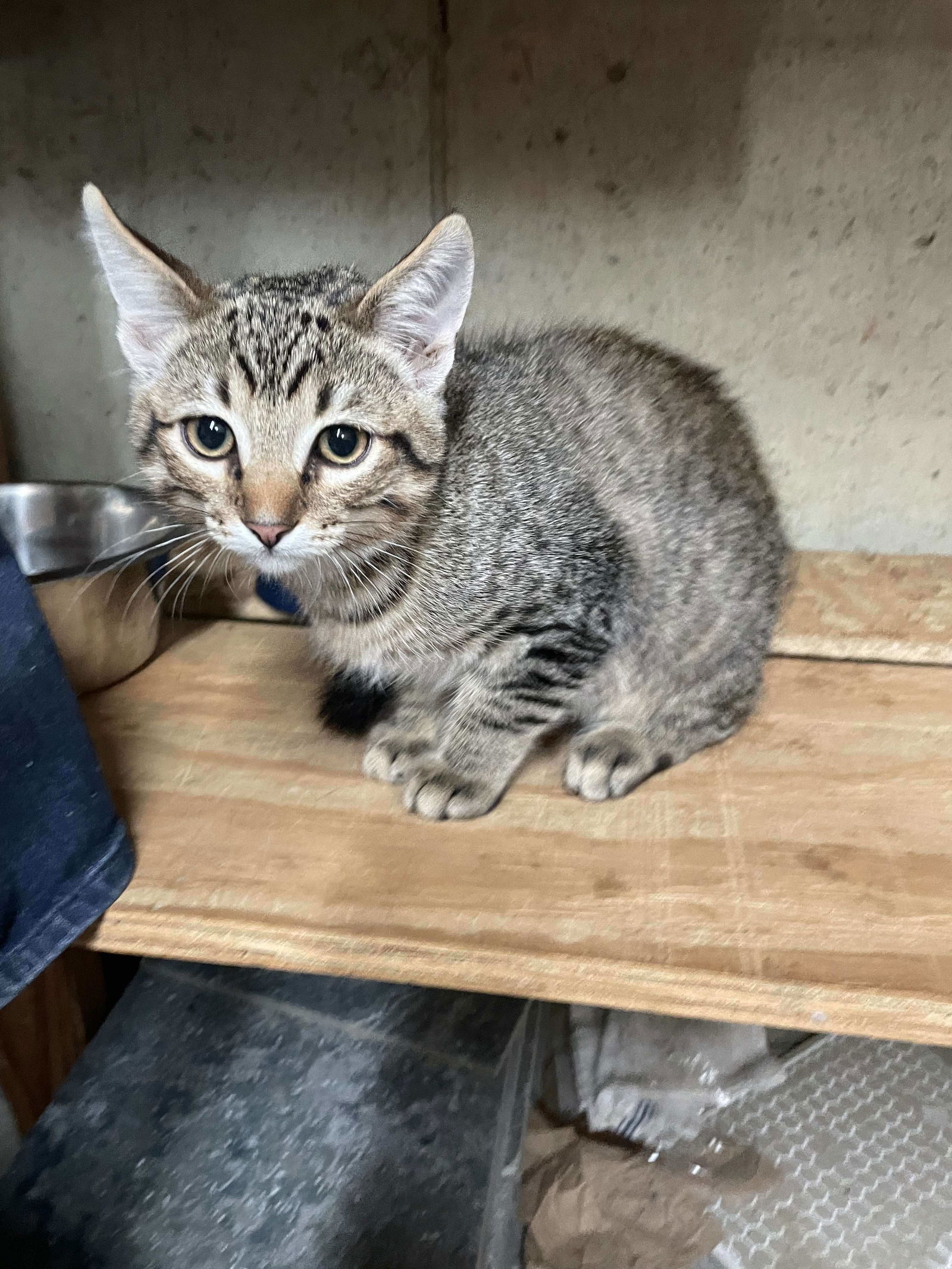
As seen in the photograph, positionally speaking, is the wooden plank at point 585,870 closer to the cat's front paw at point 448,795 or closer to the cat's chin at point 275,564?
the cat's front paw at point 448,795

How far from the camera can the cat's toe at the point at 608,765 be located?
900 mm

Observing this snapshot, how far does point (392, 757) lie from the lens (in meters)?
0.95

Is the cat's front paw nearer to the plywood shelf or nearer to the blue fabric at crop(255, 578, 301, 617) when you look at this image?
the plywood shelf

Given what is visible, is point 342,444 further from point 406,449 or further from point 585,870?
point 585,870

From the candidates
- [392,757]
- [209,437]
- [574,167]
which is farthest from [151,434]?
[574,167]

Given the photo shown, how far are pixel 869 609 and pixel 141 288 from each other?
1.08m

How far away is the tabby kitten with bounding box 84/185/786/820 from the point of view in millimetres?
804

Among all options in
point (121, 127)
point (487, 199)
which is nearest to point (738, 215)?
point (487, 199)

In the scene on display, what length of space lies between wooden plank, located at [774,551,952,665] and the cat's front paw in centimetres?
55

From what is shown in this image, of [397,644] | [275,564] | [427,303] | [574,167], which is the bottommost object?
[397,644]

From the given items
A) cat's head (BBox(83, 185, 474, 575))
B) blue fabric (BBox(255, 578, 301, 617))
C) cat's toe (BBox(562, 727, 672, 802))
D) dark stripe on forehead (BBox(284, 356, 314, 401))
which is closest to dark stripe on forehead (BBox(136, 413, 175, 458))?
cat's head (BBox(83, 185, 474, 575))

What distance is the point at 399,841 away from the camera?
32.7 inches

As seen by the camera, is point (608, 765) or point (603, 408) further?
point (603, 408)

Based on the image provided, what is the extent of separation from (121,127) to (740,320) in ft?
3.32
